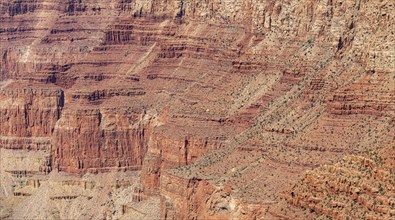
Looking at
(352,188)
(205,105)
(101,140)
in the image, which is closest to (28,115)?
(101,140)

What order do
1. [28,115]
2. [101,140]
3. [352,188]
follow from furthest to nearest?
[28,115], [101,140], [352,188]

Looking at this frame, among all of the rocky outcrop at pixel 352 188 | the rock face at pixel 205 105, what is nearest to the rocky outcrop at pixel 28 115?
the rock face at pixel 205 105

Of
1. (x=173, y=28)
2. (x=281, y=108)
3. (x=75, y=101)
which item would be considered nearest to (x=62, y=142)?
(x=75, y=101)

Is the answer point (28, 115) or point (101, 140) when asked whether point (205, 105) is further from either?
point (28, 115)

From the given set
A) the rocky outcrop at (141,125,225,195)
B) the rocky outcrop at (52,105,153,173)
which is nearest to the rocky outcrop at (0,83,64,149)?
the rocky outcrop at (52,105,153,173)

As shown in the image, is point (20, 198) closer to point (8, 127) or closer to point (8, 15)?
point (8, 127)

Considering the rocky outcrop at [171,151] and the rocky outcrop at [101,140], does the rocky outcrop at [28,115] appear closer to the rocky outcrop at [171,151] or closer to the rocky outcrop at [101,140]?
A: the rocky outcrop at [101,140]

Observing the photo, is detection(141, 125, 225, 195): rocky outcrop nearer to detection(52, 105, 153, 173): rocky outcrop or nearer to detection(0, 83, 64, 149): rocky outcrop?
detection(52, 105, 153, 173): rocky outcrop

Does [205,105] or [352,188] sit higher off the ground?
[352,188]

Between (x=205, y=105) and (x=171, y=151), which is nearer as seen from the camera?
(x=171, y=151)
